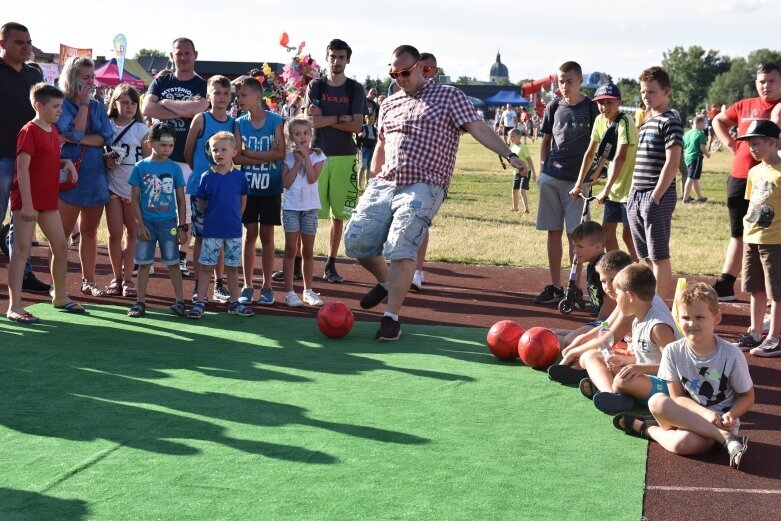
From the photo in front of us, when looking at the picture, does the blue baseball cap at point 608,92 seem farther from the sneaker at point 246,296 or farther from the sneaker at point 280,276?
the sneaker at point 246,296

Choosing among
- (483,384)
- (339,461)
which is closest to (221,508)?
(339,461)

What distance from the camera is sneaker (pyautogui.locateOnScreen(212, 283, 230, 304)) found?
31.3ft

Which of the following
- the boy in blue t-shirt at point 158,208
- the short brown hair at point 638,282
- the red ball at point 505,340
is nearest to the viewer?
the short brown hair at point 638,282

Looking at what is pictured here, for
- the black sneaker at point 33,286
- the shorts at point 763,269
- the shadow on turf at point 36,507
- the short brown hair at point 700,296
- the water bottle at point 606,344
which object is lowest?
the shadow on turf at point 36,507

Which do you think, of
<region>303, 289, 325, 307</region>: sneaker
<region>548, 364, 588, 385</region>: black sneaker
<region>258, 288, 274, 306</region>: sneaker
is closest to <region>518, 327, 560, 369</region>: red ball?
<region>548, 364, 588, 385</region>: black sneaker

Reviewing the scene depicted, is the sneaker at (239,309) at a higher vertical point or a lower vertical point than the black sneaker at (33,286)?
lower

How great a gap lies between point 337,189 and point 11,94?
336cm

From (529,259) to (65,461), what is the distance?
901cm

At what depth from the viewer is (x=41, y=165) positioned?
8.21 metres

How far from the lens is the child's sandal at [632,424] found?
5637 mm

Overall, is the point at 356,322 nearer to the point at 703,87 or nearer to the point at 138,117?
the point at 138,117

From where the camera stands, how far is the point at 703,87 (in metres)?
118

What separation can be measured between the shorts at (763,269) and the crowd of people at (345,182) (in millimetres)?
12

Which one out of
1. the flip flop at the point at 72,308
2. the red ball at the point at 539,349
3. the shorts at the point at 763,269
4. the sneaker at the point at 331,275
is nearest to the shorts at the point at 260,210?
the flip flop at the point at 72,308
